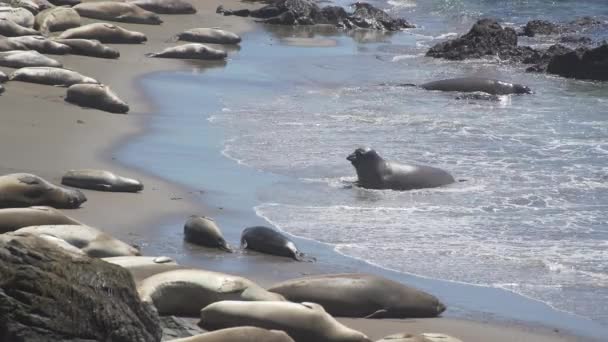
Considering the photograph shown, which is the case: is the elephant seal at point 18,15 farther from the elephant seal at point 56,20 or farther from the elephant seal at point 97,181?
the elephant seal at point 97,181

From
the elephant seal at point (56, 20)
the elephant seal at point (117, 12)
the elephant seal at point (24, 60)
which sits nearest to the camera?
the elephant seal at point (24, 60)

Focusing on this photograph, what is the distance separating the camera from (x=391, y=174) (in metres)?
10.3

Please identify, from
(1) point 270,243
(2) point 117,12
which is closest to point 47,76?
(1) point 270,243

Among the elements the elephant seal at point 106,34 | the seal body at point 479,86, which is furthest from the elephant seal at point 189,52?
the seal body at point 479,86

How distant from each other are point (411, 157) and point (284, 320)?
6.05 meters

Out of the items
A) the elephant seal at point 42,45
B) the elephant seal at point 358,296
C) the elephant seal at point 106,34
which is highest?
the elephant seal at point 358,296

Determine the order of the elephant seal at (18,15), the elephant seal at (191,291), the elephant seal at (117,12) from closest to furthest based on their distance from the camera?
the elephant seal at (191,291)
the elephant seal at (18,15)
the elephant seal at (117,12)

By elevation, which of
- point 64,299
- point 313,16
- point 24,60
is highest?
point 64,299

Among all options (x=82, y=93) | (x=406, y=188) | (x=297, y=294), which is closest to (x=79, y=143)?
(x=82, y=93)

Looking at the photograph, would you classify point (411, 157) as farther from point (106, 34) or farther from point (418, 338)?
point (106, 34)

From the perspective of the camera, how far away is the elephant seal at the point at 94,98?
40.5 feet

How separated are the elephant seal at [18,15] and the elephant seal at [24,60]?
2509 mm

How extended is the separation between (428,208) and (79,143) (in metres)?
3.07

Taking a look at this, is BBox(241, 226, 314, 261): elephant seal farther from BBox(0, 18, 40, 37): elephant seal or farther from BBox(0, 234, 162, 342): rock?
BBox(0, 18, 40, 37): elephant seal
